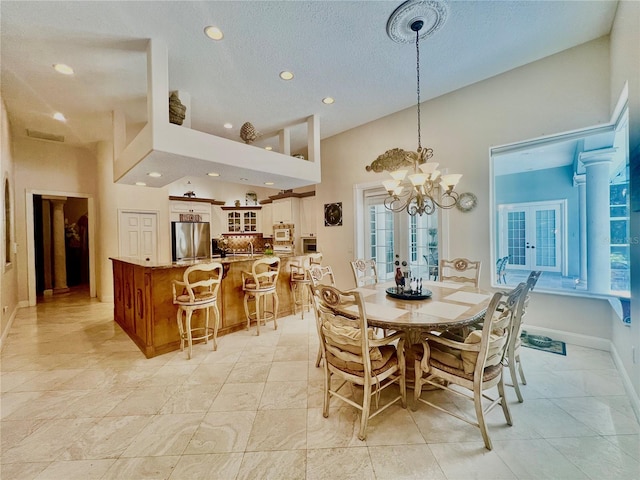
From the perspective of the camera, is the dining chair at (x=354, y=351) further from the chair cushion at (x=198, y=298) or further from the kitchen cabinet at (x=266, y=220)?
the kitchen cabinet at (x=266, y=220)

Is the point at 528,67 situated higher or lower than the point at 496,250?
higher

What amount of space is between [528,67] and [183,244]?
7074 mm

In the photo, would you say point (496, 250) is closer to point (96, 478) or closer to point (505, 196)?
point (96, 478)

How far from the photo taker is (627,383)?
2.18 metres

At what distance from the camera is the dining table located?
1771mm

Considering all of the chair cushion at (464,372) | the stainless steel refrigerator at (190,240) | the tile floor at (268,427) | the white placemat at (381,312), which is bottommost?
the tile floor at (268,427)

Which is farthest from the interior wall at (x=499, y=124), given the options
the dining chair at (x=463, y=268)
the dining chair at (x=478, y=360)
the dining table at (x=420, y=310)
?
the dining chair at (x=478, y=360)

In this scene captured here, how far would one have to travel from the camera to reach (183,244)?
639 centimetres

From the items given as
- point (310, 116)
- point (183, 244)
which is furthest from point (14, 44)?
point (183, 244)

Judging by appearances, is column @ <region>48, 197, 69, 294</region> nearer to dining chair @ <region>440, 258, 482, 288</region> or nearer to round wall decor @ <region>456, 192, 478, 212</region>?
dining chair @ <region>440, 258, 482, 288</region>

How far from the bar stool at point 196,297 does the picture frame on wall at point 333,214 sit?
2783 mm

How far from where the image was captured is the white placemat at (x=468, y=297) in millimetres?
2270

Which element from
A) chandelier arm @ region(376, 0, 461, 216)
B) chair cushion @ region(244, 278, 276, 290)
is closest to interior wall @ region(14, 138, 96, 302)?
chair cushion @ region(244, 278, 276, 290)

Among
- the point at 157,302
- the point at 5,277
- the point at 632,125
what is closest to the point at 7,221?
the point at 5,277
